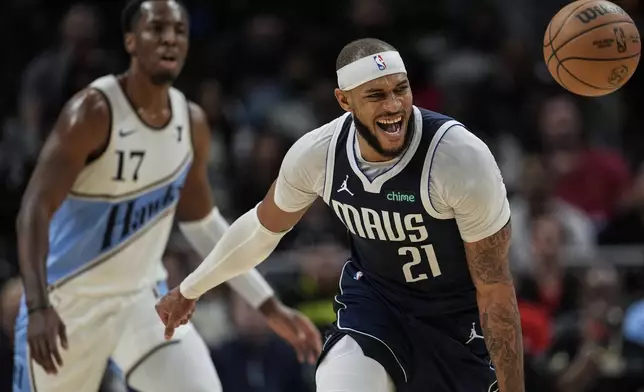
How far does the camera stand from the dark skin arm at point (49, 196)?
5.63m

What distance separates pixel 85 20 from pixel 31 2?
2153 mm

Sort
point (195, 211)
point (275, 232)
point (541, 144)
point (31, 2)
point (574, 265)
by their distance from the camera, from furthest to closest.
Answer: point (31, 2), point (541, 144), point (574, 265), point (195, 211), point (275, 232)

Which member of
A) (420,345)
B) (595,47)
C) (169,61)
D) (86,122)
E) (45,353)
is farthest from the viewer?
(169,61)

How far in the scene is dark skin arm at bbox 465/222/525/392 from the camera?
493 cm

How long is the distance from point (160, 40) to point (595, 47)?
7.80 ft

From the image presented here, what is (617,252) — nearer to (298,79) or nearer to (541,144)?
(541,144)

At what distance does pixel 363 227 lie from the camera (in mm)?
5352

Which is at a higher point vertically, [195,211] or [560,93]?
[195,211]

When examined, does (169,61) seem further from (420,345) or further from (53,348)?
(420,345)

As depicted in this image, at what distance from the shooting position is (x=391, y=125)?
5.13 meters

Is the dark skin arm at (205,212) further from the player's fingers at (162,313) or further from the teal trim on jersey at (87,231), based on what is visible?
the player's fingers at (162,313)

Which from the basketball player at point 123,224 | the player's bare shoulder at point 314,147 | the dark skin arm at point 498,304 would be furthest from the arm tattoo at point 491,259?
the basketball player at point 123,224

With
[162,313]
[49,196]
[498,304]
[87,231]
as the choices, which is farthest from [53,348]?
[498,304]

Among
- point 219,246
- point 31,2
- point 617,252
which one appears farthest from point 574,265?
point 31,2
